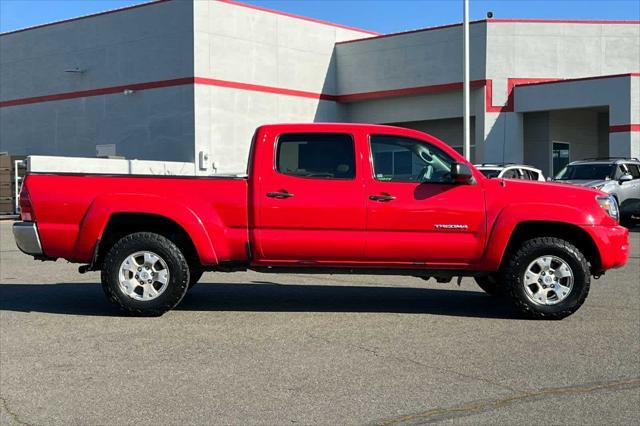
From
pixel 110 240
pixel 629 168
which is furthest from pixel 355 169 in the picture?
pixel 629 168

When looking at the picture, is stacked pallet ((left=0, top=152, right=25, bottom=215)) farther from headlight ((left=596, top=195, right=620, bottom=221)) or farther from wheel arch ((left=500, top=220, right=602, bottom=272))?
headlight ((left=596, top=195, right=620, bottom=221))

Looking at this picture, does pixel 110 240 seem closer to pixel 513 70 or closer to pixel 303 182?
pixel 303 182

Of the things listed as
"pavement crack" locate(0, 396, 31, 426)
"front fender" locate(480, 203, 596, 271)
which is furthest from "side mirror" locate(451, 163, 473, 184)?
"pavement crack" locate(0, 396, 31, 426)

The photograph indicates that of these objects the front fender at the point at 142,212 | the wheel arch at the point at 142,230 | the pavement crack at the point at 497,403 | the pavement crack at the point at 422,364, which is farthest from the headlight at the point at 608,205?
the wheel arch at the point at 142,230

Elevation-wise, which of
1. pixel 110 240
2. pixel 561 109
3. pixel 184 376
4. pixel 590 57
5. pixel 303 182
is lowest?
pixel 184 376

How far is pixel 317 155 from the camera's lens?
832cm

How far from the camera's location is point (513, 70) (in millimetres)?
32250

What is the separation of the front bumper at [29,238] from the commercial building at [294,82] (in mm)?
24200

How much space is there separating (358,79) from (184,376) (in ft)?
105

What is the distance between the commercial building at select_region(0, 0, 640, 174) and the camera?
32.2 metres

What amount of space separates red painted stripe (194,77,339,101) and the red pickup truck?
80.3 feet

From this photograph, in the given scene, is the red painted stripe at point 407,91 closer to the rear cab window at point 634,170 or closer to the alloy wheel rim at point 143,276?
the rear cab window at point 634,170

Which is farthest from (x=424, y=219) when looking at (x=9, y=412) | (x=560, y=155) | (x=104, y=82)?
(x=104, y=82)

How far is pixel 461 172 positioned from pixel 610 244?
184 centimetres
